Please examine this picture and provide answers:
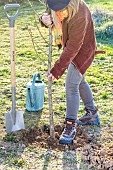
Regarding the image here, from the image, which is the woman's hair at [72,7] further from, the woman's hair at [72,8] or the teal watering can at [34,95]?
the teal watering can at [34,95]

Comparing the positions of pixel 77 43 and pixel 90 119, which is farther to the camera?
pixel 90 119

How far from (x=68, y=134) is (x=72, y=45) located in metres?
1.00

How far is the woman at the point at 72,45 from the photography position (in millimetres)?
3961

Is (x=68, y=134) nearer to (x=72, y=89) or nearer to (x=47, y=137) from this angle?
(x=47, y=137)

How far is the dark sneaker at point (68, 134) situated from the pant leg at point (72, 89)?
0.09 m

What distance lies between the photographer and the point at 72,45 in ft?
13.4

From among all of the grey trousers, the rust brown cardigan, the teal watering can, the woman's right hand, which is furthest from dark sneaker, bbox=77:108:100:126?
the woman's right hand

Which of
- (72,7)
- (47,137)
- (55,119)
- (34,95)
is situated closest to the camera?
(72,7)

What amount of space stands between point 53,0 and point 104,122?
176 centimetres

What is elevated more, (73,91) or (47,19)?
(47,19)

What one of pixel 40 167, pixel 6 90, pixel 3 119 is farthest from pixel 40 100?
pixel 40 167

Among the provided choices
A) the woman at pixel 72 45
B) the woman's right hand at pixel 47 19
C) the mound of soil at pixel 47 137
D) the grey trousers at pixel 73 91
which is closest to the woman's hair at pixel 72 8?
the woman at pixel 72 45

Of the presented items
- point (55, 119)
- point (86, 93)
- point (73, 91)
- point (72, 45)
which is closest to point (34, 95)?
point (55, 119)

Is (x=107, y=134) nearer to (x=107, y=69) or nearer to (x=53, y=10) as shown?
(x=53, y=10)
